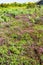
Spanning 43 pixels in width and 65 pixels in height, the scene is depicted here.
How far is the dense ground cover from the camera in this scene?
16453 mm

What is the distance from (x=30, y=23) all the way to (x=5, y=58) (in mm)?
7934

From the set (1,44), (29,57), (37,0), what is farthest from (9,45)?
(37,0)

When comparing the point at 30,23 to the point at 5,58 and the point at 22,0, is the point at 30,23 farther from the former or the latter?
the point at 22,0

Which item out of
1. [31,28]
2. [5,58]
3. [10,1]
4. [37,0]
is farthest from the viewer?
[37,0]

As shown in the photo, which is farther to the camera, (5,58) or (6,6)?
(6,6)

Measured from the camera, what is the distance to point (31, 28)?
21.8m

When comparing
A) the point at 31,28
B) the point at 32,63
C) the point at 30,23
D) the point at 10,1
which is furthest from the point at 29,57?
the point at 10,1

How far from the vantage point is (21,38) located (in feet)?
63.5

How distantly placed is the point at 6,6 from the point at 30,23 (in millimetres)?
7227

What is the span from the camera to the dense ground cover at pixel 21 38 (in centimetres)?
1645

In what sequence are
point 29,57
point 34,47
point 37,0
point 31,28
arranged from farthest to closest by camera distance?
point 37,0 < point 31,28 < point 34,47 < point 29,57

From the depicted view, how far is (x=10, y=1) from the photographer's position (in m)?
31.8

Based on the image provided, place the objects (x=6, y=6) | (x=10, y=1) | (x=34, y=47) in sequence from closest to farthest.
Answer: (x=34, y=47) → (x=6, y=6) → (x=10, y=1)

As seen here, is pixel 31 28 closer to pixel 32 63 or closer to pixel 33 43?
pixel 33 43
